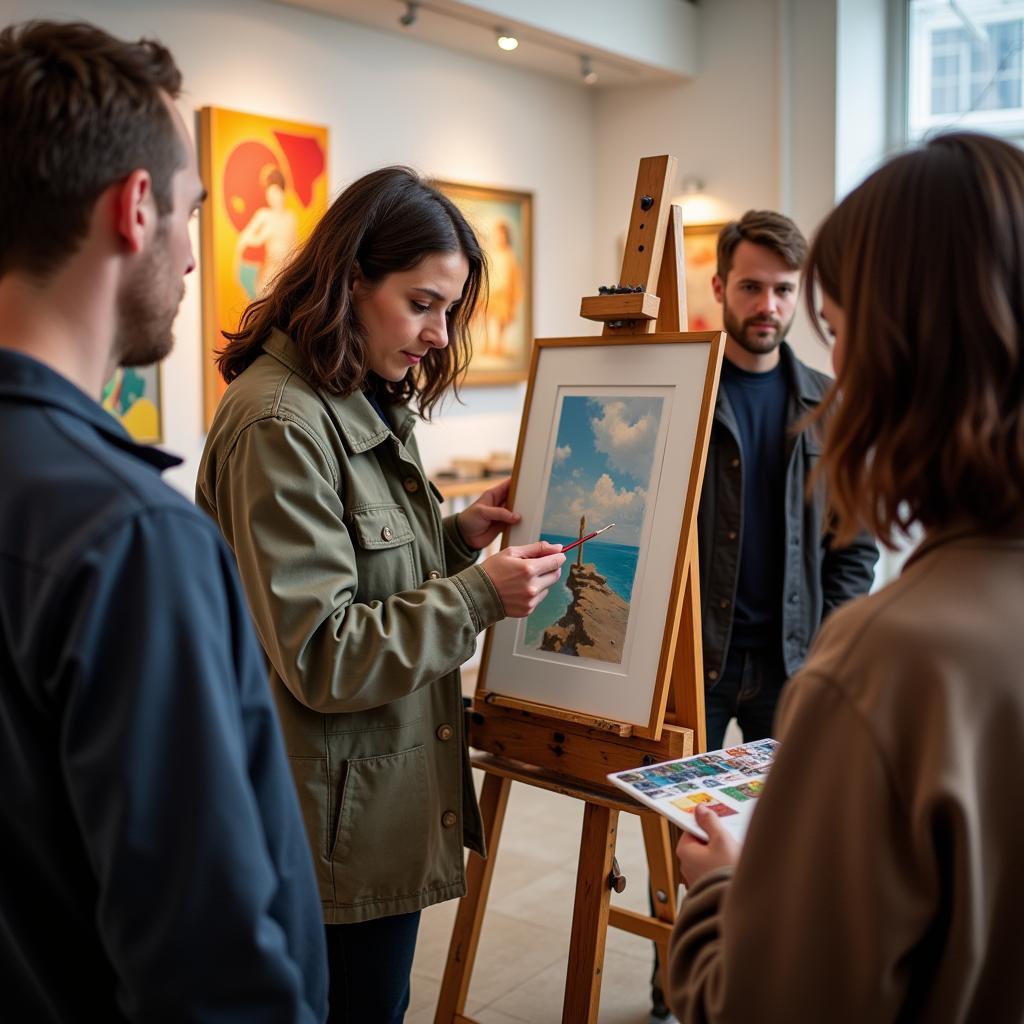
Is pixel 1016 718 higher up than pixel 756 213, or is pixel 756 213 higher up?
pixel 756 213

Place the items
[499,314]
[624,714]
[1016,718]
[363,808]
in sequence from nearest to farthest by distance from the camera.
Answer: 1. [1016,718]
2. [363,808]
3. [624,714]
4. [499,314]

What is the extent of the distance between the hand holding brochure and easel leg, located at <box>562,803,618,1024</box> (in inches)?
20.6

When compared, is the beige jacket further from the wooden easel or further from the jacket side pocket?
the wooden easel

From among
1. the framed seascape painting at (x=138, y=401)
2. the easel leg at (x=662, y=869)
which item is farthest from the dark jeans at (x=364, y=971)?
the framed seascape painting at (x=138, y=401)

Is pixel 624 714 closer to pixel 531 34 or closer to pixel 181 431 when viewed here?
pixel 181 431

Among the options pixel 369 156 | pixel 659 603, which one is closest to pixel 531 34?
pixel 369 156

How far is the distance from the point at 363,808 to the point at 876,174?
3.87 feet

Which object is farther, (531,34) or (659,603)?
(531,34)

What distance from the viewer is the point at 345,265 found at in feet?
5.65

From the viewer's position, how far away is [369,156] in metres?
5.06

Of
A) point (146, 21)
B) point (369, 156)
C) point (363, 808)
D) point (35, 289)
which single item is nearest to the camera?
point (35, 289)

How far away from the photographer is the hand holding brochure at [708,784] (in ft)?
4.35

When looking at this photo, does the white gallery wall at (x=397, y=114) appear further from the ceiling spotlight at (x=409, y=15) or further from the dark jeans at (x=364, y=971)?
the dark jeans at (x=364, y=971)

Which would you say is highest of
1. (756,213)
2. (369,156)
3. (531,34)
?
(531,34)
